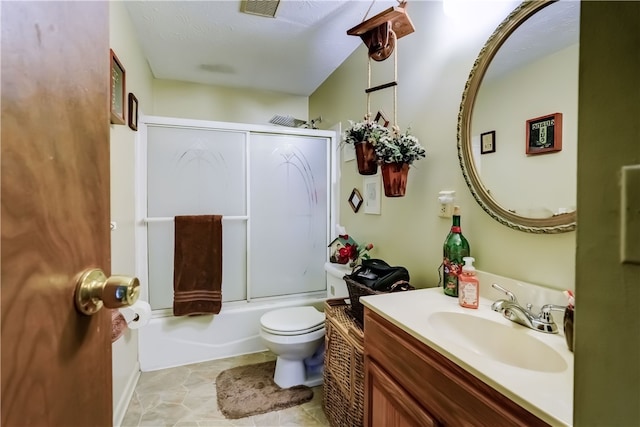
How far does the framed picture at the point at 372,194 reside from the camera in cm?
200

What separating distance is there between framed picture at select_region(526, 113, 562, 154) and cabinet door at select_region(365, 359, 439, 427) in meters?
0.95

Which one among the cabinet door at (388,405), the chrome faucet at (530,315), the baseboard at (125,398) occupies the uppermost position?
the chrome faucet at (530,315)

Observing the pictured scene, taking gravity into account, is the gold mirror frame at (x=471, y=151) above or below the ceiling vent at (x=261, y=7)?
below

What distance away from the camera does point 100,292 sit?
0.48 metres

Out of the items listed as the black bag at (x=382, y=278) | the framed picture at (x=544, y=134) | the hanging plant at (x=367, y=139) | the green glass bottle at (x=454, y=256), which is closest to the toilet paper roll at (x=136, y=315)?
the black bag at (x=382, y=278)

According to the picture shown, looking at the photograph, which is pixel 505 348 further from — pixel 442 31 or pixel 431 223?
pixel 442 31

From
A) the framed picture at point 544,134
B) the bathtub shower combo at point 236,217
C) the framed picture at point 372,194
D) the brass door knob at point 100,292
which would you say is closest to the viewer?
the brass door knob at point 100,292

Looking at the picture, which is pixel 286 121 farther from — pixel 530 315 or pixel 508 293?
pixel 530 315

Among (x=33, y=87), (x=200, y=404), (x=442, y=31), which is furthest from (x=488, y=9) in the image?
(x=200, y=404)

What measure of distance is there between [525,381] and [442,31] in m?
1.51

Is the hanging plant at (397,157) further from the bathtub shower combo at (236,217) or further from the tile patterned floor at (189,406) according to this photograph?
the tile patterned floor at (189,406)

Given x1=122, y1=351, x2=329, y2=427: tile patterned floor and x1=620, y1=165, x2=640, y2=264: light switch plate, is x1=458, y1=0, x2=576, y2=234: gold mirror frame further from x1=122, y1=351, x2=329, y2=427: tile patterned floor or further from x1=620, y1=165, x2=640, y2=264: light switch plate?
x1=122, y1=351, x2=329, y2=427: tile patterned floor

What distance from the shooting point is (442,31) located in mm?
1456

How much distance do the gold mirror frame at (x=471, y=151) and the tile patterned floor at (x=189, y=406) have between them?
142 centimetres
